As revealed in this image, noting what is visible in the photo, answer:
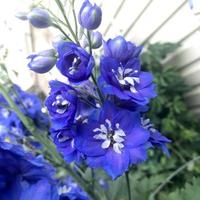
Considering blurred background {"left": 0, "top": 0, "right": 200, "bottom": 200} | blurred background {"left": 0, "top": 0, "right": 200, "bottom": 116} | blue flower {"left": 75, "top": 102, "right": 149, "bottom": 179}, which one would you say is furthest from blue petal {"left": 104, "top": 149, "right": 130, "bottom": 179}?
blurred background {"left": 0, "top": 0, "right": 200, "bottom": 200}

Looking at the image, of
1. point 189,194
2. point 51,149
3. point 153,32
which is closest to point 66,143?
point 51,149

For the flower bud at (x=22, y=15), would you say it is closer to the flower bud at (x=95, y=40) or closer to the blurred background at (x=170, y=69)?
the flower bud at (x=95, y=40)

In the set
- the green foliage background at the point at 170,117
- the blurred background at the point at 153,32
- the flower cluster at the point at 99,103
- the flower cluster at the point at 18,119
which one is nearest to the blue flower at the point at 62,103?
the flower cluster at the point at 99,103

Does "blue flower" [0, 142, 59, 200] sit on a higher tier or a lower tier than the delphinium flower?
lower

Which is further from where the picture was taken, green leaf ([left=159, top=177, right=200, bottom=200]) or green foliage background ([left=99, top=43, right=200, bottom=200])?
green foliage background ([left=99, top=43, right=200, bottom=200])

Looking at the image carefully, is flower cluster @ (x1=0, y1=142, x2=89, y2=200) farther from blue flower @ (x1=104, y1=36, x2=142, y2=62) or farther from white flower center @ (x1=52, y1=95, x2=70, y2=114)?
blue flower @ (x1=104, y1=36, x2=142, y2=62)

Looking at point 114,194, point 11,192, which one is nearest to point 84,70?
point 11,192

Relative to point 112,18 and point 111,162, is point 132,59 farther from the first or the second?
point 112,18
